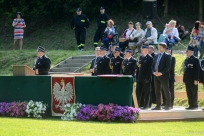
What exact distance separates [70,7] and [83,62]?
1382cm

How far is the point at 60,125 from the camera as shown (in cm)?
1748

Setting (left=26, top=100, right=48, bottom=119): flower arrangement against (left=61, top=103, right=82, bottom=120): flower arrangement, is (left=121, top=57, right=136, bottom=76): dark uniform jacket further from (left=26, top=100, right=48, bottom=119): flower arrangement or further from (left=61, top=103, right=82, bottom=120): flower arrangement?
(left=26, top=100, right=48, bottom=119): flower arrangement

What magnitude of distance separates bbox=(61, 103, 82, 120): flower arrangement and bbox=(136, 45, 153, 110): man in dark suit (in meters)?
2.30

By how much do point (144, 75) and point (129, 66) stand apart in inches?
22.9

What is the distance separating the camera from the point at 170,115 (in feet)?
63.5

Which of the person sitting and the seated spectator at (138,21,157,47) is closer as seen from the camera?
the seated spectator at (138,21,157,47)

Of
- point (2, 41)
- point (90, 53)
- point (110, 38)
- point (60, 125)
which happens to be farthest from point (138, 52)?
point (2, 41)

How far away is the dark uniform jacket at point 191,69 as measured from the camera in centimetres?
2031

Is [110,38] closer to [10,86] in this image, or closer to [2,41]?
[10,86]

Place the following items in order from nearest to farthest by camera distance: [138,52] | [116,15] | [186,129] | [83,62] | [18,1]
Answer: [186,129]
[138,52]
[83,62]
[116,15]
[18,1]

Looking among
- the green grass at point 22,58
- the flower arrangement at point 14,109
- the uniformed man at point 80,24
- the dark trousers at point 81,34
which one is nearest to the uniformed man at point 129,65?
the flower arrangement at point 14,109

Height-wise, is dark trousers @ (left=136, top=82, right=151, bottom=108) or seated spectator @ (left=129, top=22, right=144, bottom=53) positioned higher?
seated spectator @ (left=129, top=22, right=144, bottom=53)

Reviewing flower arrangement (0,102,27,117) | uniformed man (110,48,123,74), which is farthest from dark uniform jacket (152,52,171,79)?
flower arrangement (0,102,27,117)

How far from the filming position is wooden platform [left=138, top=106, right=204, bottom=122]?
62.6 ft
